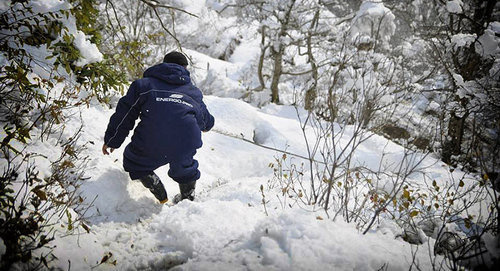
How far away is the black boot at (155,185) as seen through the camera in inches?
104

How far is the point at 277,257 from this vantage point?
1589 millimetres

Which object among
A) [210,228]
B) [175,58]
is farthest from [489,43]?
[210,228]

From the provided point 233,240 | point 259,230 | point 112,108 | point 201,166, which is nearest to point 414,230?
point 259,230

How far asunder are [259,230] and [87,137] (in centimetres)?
262

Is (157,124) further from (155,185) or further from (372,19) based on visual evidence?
(372,19)

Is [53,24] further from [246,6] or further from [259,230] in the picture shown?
[246,6]

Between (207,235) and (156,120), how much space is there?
1.23m

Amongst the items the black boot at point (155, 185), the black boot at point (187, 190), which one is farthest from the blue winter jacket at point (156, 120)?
the black boot at point (187, 190)

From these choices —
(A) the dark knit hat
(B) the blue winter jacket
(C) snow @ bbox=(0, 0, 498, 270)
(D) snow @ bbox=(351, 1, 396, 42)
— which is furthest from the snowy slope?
(D) snow @ bbox=(351, 1, 396, 42)

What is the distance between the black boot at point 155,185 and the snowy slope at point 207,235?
13cm

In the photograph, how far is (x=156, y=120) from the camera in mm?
2439

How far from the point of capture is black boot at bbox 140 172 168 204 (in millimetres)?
2645

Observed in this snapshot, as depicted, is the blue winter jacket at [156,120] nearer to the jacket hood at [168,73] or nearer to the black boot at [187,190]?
the jacket hood at [168,73]

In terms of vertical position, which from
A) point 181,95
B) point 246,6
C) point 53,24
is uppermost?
point 246,6
